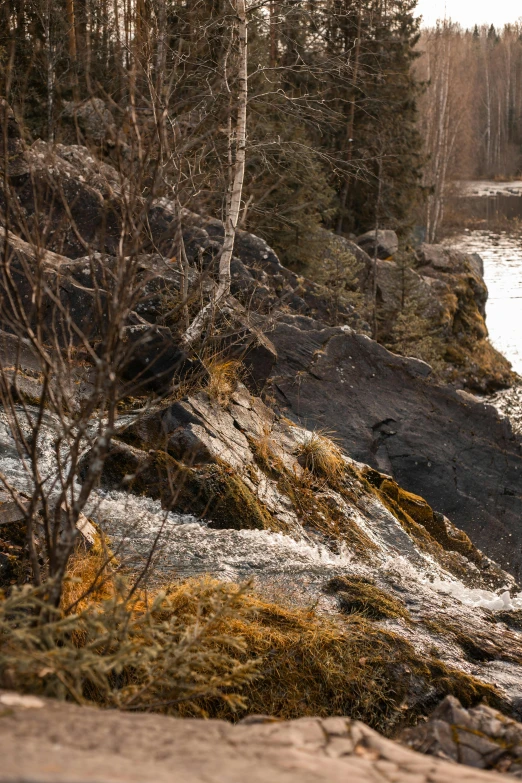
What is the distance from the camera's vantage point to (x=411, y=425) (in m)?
9.50

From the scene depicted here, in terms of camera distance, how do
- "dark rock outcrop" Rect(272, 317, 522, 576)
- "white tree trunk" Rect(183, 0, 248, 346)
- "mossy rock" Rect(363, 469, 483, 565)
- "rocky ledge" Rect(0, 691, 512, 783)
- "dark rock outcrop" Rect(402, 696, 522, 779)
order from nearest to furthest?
"rocky ledge" Rect(0, 691, 512, 783)
"dark rock outcrop" Rect(402, 696, 522, 779)
"mossy rock" Rect(363, 469, 483, 565)
"white tree trunk" Rect(183, 0, 248, 346)
"dark rock outcrop" Rect(272, 317, 522, 576)

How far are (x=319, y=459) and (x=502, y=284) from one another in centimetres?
1896

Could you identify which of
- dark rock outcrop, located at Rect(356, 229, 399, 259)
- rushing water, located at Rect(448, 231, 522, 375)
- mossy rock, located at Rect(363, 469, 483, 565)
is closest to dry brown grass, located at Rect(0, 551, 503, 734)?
mossy rock, located at Rect(363, 469, 483, 565)

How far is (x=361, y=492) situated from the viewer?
7324mm

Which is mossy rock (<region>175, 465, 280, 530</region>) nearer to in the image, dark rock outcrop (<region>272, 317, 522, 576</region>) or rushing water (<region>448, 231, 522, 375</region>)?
dark rock outcrop (<region>272, 317, 522, 576</region>)

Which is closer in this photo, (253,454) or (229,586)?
(229,586)

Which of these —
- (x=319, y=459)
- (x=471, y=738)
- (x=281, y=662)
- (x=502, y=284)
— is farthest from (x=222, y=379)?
(x=502, y=284)

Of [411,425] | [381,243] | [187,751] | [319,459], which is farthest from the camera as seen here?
[381,243]

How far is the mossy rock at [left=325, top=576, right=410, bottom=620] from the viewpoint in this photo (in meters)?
4.57

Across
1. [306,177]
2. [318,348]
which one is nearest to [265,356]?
[318,348]

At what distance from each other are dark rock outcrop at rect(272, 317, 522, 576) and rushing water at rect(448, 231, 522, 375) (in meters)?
8.09

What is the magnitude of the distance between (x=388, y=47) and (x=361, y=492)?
1812 centimetres

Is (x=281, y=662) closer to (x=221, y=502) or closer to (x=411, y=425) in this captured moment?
(x=221, y=502)

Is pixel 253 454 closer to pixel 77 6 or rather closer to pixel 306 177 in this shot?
pixel 306 177
